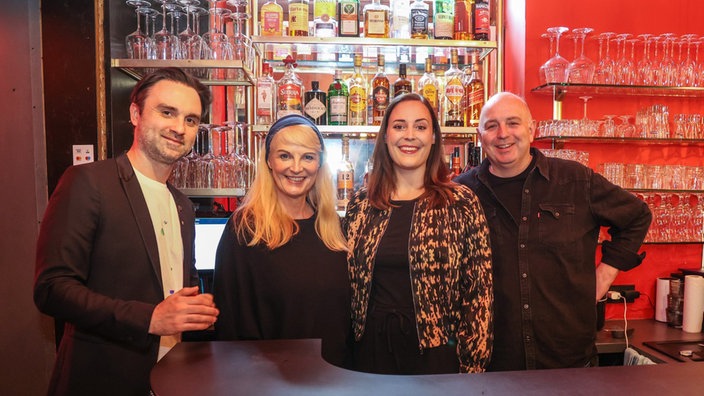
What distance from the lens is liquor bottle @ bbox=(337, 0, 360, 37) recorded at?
2.60 m

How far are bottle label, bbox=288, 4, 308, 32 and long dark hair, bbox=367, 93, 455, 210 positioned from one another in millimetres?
906

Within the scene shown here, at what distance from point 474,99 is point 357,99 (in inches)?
26.2

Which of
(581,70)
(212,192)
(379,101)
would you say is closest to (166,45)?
(212,192)

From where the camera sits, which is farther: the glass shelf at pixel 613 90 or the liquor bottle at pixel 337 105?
the glass shelf at pixel 613 90

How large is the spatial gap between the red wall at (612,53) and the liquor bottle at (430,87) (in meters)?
0.61

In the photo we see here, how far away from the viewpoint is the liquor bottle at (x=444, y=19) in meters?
2.61


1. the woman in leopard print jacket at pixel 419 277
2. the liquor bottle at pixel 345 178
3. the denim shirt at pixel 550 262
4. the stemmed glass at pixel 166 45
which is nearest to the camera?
the woman in leopard print jacket at pixel 419 277

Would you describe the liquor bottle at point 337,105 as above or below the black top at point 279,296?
above

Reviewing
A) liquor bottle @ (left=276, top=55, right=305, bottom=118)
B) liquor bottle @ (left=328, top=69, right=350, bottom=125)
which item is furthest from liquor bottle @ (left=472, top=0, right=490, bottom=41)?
liquor bottle @ (left=276, top=55, right=305, bottom=118)

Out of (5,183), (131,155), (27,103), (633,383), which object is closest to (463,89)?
(131,155)

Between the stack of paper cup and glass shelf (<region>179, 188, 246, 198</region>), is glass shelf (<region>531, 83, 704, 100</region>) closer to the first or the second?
the stack of paper cup

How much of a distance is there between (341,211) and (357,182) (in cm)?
46

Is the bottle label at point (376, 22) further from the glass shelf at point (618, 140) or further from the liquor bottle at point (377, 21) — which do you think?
the glass shelf at point (618, 140)

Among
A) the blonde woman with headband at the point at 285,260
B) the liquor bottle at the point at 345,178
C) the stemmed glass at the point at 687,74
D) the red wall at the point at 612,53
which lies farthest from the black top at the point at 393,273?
the stemmed glass at the point at 687,74
